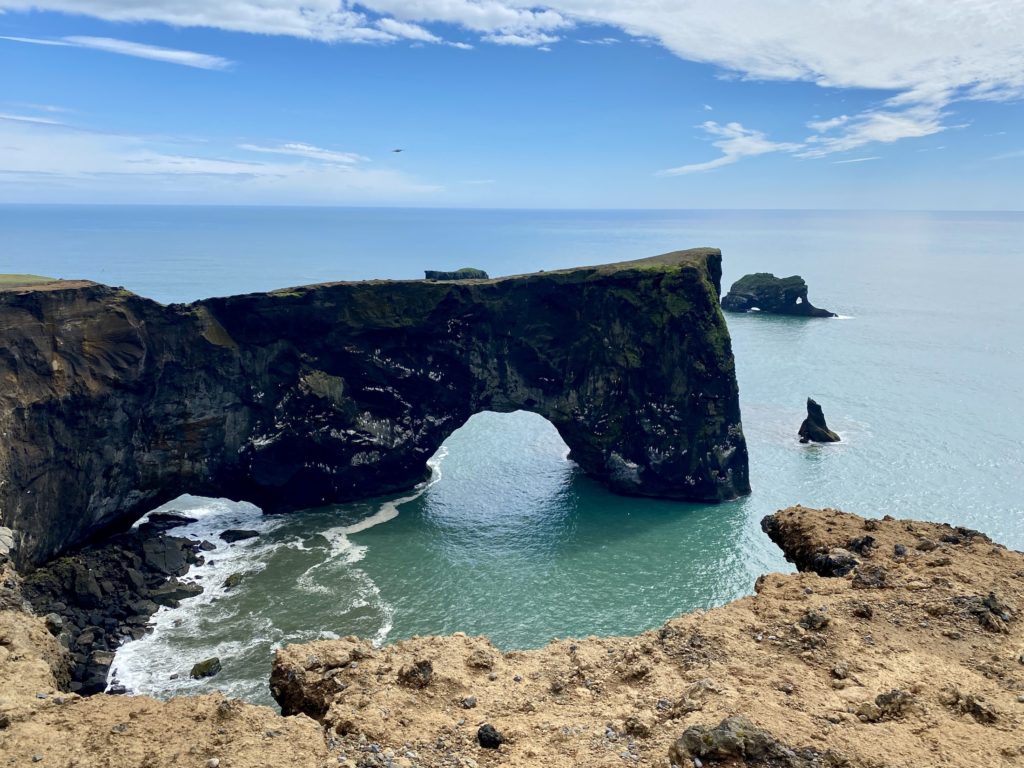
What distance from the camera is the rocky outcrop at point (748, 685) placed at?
13.5m

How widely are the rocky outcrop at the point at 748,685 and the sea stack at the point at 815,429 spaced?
4404 centimetres

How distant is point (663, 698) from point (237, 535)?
40.4 m

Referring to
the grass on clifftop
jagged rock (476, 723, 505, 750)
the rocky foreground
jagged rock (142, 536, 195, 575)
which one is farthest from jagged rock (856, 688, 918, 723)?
Result: the grass on clifftop

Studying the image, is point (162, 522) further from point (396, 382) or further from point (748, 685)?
point (748, 685)

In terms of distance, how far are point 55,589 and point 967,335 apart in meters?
116

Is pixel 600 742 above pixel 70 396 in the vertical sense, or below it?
below

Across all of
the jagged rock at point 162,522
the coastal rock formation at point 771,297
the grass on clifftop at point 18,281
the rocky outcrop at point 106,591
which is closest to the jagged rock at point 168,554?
the rocky outcrop at point 106,591

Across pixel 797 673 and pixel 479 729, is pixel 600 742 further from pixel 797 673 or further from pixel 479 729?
pixel 797 673

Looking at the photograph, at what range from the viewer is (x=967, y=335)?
106 meters

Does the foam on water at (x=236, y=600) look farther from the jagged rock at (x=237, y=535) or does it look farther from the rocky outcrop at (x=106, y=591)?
the rocky outcrop at (x=106, y=591)

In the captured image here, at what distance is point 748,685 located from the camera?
1563 centimetres

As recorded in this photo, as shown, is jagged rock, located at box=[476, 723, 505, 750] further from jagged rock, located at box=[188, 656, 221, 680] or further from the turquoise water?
jagged rock, located at box=[188, 656, 221, 680]

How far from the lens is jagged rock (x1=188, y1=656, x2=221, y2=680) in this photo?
33.3 metres

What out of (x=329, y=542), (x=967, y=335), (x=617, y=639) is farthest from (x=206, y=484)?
(x=967, y=335)
